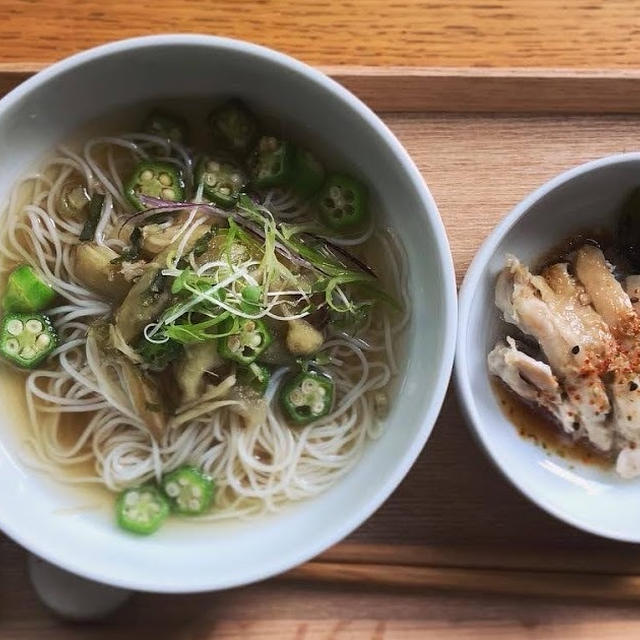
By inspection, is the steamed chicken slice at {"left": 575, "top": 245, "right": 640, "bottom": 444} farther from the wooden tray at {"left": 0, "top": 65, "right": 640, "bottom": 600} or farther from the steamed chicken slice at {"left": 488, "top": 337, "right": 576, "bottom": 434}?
the wooden tray at {"left": 0, "top": 65, "right": 640, "bottom": 600}

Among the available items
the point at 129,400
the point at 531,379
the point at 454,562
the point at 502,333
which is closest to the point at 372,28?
the point at 502,333

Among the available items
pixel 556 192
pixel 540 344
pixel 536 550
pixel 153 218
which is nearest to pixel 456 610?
pixel 536 550

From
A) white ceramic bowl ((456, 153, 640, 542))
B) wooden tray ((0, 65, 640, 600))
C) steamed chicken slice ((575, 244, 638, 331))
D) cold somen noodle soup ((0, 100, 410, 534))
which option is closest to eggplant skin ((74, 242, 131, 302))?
cold somen noodle soup ((0, 100, 410, 534))

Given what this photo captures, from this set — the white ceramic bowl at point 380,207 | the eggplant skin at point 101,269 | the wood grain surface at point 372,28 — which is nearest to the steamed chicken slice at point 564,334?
the white ceramic bowl at point 380,207

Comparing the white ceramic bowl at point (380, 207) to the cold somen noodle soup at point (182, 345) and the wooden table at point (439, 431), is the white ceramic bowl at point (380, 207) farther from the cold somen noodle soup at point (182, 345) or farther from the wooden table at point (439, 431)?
the wooden table at point (439, 431)

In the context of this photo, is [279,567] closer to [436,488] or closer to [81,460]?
[436,488]
